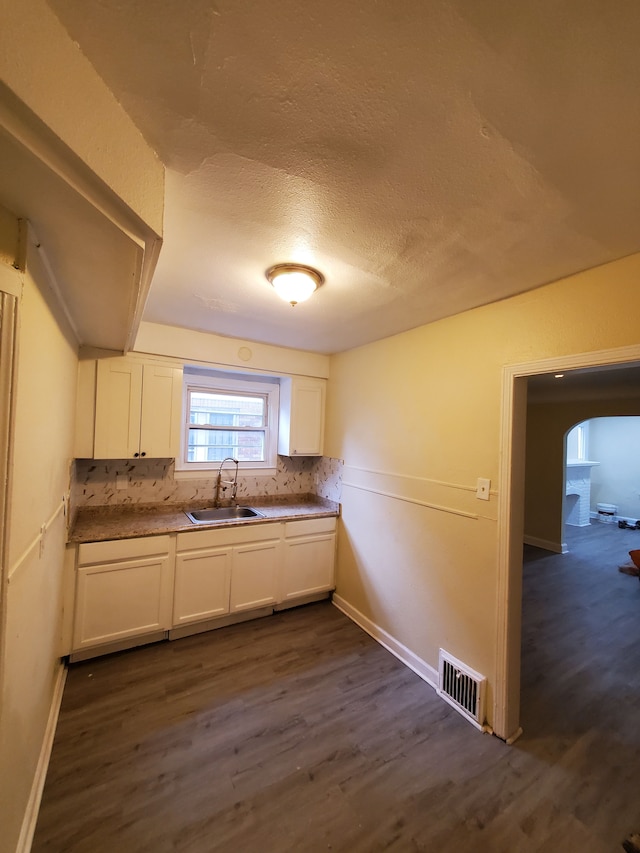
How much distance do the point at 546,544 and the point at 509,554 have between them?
13.5 feet

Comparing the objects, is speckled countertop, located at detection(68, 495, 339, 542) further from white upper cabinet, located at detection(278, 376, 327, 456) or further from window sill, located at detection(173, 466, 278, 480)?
white upper cabinet, located at detection(278, 376, 327, 456)

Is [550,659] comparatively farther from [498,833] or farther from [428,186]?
[428,186]

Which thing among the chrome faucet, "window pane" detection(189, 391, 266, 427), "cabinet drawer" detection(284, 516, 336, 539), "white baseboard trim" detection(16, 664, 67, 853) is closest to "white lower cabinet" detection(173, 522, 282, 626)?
"cabinet drawer" detection(284, 516, 336, 539)

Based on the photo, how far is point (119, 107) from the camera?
0.81 m

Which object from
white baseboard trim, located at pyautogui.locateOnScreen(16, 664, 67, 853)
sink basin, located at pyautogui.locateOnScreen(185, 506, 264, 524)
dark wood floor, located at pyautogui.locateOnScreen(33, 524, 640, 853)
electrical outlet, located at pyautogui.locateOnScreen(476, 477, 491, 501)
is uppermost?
electrical outlet, located at pyautogui.locateOnScreen(476, 477, 491, 501)

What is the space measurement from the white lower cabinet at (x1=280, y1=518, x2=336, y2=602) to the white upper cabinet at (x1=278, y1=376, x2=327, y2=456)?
2.42 ft

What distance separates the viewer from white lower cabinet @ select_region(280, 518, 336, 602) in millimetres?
2979

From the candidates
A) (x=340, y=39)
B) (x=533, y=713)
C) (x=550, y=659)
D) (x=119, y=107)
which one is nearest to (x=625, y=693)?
(x=550, y=659)

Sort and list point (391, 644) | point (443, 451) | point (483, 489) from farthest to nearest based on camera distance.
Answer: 1. point (391, 644)
2. point (443, 451)
3. point (483, 489)

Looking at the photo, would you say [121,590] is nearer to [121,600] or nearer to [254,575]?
[121,600]

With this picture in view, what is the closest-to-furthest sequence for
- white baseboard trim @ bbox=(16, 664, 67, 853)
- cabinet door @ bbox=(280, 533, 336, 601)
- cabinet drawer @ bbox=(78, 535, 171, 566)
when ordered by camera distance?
1. white baseboard trim @ bbox=(16, 664, 67, 853)
2. cabinet drawer @ bbox=(78, 535, 171, 566)
3. cabinet door @ bbox=(280, 533, 336, 601)

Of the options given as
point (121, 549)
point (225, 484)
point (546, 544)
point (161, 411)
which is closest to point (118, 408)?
point (161, 411)

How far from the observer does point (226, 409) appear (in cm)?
342

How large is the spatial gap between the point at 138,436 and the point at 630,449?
346 inches
